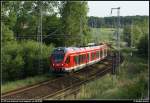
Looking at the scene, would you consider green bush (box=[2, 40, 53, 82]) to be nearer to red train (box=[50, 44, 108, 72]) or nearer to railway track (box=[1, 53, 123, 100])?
red train (box=[50, 44, 108, 72])

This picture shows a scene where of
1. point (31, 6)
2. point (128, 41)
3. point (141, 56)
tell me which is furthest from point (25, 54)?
point (128, 41)

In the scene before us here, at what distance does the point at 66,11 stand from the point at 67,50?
2027 cm

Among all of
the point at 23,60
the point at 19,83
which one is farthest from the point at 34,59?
the point at 19,83

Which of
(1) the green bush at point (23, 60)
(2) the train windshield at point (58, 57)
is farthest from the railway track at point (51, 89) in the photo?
(1) the green bush at point (23, 60)

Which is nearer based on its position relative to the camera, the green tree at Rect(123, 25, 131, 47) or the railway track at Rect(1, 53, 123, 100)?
the railway track at Rect(1, 53, 123, 100)

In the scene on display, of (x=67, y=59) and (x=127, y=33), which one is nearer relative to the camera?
(x=67, y=59)

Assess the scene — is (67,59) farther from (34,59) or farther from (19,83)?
(19,83)

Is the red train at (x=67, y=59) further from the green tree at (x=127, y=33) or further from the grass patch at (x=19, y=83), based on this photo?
the green tree at (x=127, y=33)

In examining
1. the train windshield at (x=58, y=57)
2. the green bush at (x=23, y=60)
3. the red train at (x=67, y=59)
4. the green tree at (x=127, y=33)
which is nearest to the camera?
the green bush at (x=23, y=60)

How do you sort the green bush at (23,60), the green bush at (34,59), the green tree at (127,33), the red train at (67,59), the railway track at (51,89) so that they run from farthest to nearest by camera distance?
the green tree at (127,33) → the green bush at (34,59) → the red train at (67,59) → the green bush at (23,60) → the railway track at (51,89)

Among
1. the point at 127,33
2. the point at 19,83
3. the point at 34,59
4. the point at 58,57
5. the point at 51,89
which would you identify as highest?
the point at 127,33

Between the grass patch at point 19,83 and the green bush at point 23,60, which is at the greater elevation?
the green bush at point 23,60

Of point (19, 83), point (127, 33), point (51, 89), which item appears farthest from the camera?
point (127, 33)

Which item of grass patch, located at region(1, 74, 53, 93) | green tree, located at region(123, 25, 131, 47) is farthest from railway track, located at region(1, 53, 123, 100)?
green tree, located at region(123, 25, 131, 47)
